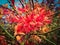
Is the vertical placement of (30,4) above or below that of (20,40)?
above

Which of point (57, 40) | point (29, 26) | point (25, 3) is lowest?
point (57, 40)

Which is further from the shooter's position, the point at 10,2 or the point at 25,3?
the point at 25,3

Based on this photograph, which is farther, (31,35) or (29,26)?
(31,35)

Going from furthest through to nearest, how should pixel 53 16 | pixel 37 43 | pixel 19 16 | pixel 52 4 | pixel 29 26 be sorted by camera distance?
1. pixel 52 4
2. pixel 53 16
3. pixel 37 43
4. pixel 19 16
5. pixel 29 26

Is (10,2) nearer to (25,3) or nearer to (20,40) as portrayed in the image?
(25,3)

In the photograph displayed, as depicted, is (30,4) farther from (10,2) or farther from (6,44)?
(6,44)

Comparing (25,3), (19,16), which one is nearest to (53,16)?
(25,3)

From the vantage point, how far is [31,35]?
3924 millimetres

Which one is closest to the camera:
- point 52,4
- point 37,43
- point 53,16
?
point 37,43

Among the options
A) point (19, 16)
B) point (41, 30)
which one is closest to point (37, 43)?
point (41, 30)

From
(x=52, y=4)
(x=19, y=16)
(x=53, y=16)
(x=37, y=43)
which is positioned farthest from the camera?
(x=52, y=4)

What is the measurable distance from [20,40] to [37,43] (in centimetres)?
51

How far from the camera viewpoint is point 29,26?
360cm

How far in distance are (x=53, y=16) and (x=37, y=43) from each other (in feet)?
2.06
